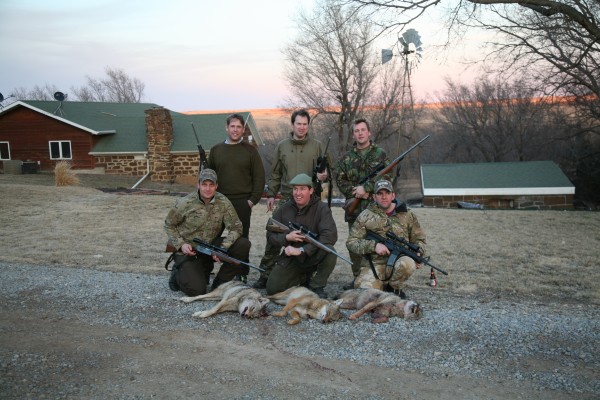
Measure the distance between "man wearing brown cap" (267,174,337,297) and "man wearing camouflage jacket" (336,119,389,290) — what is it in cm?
51

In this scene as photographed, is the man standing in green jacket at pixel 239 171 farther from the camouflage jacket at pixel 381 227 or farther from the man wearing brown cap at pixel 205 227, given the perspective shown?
the camouflage jacket at pixel 381 227

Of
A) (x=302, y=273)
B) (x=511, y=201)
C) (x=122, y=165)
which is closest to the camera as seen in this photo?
(x=302, y=273)

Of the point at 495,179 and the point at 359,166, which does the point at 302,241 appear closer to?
the point at 359,166

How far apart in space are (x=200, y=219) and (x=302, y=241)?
4.63 feet

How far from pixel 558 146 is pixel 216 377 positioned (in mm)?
42266

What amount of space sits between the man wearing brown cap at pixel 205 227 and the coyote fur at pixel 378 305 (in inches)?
65.3

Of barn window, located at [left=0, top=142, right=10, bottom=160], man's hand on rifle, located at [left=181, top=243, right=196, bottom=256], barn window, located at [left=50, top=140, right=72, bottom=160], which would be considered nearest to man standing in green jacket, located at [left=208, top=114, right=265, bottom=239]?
man's hand on rifle, located at [left=181, top=243, right=196, bottom=256]

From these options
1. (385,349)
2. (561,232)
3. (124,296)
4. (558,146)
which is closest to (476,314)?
(385,349)

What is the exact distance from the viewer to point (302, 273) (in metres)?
6.59

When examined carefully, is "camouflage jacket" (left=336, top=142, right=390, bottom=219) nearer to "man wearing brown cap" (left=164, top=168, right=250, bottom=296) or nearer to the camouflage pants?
the camouflage pants

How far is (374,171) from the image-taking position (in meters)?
6.80

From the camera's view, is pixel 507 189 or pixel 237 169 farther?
pixel 507 189

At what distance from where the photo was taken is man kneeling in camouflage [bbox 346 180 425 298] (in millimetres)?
6160

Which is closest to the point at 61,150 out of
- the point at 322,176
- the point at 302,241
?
the point at 322,176
